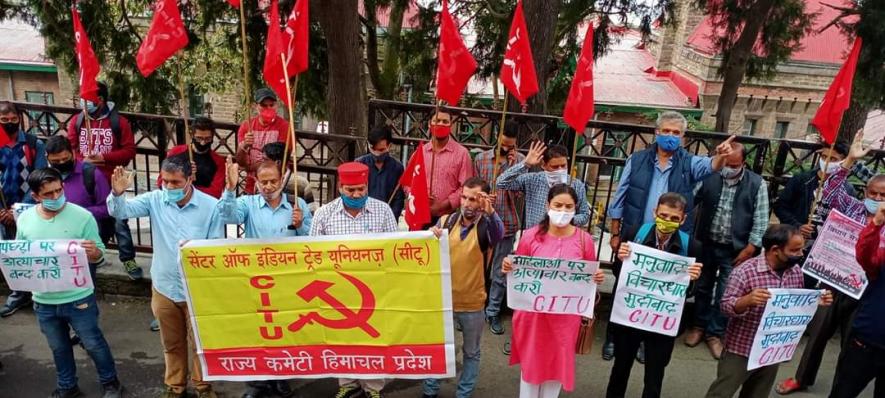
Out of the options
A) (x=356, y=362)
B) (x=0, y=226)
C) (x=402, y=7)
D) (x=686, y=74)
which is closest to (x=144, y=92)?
(x=402, y=7)

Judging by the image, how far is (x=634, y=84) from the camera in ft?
75.3

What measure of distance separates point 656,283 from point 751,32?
11.9 meters

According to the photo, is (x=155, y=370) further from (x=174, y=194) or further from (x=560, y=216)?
(x=560, y=216)

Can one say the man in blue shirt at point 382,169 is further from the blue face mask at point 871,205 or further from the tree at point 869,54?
the tree at point 869,54

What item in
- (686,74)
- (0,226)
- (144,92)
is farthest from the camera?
(686,74)

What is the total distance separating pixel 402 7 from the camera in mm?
12727

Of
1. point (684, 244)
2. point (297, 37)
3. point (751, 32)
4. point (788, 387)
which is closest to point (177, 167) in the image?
point (297, 37)

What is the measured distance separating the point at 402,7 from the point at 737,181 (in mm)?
9210

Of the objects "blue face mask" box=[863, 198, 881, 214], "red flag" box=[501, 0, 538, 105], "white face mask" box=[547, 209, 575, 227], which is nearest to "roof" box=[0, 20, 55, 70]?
"red flag" box=[501, 0, 538, 105]

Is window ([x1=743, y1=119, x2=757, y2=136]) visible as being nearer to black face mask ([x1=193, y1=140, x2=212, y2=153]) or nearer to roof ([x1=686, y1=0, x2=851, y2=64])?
roof ([x1=686, y1=0, x2=851, y2=64])

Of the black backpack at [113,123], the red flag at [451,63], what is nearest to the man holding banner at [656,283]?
the red flag at [451,63]

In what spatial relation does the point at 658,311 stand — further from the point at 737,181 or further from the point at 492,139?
the point at 492,139

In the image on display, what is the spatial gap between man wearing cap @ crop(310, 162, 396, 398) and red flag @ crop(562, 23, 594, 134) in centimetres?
153

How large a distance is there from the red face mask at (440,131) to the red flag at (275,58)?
3.98 ft
